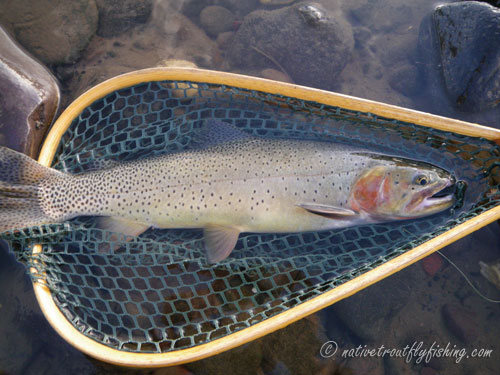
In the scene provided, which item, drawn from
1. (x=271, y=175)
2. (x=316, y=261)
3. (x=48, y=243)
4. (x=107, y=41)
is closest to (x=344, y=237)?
(x=316, y=261)

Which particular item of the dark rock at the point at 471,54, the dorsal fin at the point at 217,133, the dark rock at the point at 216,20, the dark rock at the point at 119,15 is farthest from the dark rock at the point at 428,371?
the dark rock at the point at 119,15

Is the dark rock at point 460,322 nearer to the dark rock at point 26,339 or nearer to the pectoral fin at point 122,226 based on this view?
the pectoral fin at point 122,226

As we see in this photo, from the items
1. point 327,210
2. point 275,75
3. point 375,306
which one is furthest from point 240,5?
point 375,306

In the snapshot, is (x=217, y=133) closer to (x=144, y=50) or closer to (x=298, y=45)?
(x=298, y=45)

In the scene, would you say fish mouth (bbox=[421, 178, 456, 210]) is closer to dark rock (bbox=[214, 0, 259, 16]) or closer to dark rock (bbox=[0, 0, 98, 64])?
dark rock (bbox=[214, 0, 259, 16])

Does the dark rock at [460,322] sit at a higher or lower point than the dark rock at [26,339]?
higher
